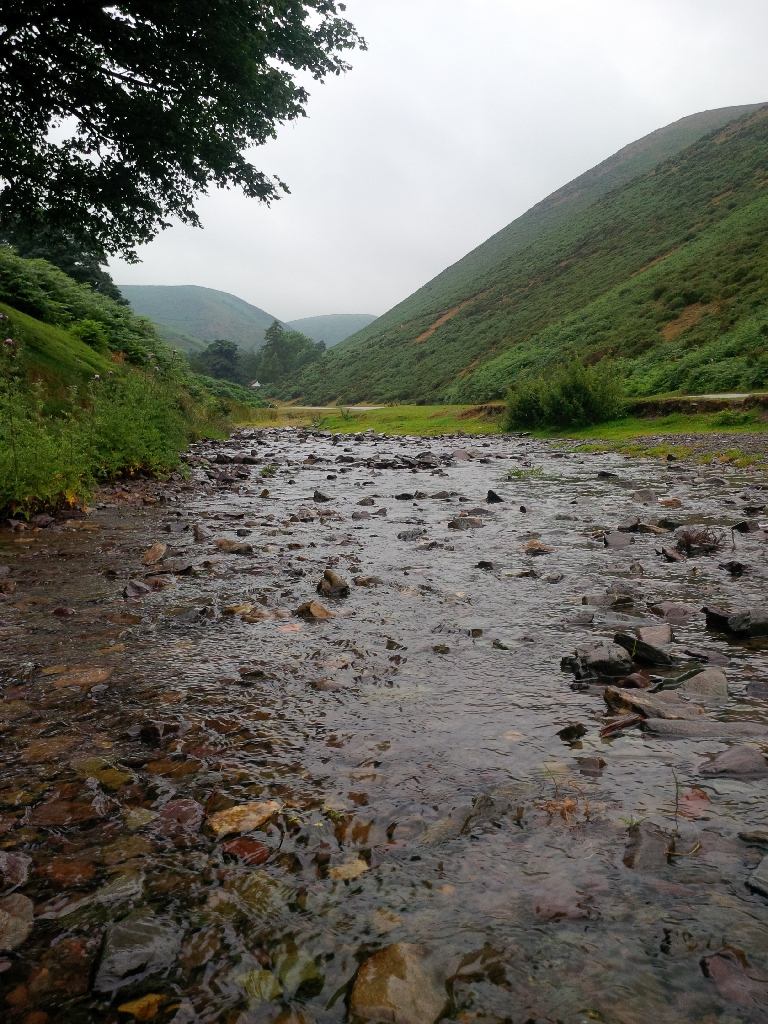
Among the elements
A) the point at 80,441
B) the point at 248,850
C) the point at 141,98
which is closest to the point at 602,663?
the point at 248,850

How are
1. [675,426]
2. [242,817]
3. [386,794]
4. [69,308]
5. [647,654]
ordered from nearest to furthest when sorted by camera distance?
[242,817]
[386,794]
[647,654]
[675,426]
[69,308]

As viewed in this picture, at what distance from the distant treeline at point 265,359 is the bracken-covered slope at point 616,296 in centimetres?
1483

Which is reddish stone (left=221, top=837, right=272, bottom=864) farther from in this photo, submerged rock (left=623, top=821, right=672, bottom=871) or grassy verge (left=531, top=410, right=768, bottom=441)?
grassy verge (left=531, top=410, right=768, bottom=441)

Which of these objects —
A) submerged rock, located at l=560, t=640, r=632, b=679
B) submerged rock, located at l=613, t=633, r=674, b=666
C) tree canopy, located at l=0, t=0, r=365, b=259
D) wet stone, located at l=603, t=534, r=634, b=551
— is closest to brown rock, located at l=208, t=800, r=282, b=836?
submerged rock, located at l=560, t=640, r=632, b=679

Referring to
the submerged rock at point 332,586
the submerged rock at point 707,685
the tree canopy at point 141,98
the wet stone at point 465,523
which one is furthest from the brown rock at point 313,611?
the tree canopy at point 141,98

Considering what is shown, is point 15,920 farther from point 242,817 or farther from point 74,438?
point 74,438

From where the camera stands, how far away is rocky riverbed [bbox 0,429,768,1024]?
1489mm

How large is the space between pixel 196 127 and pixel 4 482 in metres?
8.51

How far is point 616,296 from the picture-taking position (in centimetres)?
5138

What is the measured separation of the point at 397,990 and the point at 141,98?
13.9 metres

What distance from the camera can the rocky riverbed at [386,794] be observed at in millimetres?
1489

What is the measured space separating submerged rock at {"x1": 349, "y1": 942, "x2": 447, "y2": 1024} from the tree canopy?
1264 cm

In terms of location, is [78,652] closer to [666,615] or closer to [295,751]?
[295,751]

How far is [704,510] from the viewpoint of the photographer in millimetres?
7938
